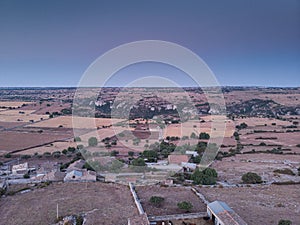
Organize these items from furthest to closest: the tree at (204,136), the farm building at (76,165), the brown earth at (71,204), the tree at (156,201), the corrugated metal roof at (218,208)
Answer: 1. the tree at (204,136)
2. the farm building at (76,165)
3. the tree at (156,201)
4. the brown earth at (71,204)
5. the corrugated metal roof at (218,208)

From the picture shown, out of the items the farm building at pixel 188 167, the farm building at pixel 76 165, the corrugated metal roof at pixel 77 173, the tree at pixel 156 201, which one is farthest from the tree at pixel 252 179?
the farm building at pixel 76 165

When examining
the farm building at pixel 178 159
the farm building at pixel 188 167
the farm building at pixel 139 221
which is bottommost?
the farm building at pixel 188 167

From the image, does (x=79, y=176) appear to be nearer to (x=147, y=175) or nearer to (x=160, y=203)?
(x=147, y=175)

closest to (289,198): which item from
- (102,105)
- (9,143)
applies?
(9,143)

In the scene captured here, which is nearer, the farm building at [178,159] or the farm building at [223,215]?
the farm building at [223,215]

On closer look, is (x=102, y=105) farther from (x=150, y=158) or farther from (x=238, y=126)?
(x=150, y=158)

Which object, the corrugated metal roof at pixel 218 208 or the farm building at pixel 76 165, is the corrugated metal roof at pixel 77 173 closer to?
the farm building at pixel 76 165

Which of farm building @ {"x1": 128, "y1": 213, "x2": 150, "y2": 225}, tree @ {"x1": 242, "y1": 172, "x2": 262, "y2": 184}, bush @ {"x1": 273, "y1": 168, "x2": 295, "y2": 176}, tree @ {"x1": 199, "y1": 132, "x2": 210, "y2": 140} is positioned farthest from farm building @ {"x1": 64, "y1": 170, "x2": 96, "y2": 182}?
tree @ {"x1": 199, "y1": 132, "x2": 210, "y2": 140}

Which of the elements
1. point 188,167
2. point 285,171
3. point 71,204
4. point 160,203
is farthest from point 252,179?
point 71,204
